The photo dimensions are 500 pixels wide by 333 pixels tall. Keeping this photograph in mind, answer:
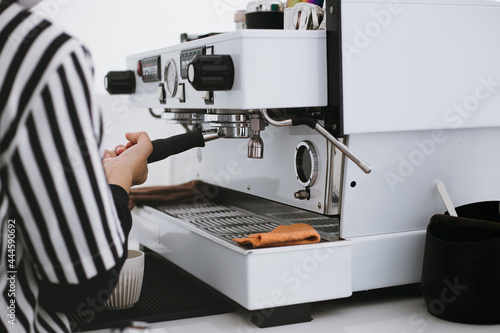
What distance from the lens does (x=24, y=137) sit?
1.72 ft

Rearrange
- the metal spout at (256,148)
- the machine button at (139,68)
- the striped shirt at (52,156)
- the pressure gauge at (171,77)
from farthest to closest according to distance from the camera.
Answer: the machine button at (139,68) < the pressure gauge at (171,77) < the metal spout at (256,148) < the striped shirt at (52,156)

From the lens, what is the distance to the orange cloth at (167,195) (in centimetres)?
127

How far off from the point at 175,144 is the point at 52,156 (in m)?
0.37

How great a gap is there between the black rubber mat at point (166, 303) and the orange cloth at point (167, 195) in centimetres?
21

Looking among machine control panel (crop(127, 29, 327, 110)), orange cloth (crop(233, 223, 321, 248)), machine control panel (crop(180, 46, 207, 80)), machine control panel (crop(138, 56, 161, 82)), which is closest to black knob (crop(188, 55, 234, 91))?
machine control panel (crop(127, 29, 327, 110))

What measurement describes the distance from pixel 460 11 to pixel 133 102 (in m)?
0.71

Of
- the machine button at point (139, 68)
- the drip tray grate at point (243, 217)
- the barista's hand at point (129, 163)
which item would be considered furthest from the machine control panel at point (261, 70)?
the machine button at point (139, 68)

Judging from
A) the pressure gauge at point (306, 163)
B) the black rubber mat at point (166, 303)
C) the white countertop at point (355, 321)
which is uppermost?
the pressure gauge at point (306, 163)

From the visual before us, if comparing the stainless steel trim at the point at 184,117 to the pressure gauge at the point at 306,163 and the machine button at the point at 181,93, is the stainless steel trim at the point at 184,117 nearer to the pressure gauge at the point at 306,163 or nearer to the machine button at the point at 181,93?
the machine button at the point at 181,93

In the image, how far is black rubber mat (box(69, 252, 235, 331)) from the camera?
0.85 metres

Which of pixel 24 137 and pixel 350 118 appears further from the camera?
pixel 350 118

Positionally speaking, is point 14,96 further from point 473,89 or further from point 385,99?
point 473,89

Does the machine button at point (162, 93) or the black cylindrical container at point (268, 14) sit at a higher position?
the black cylindrical container at point (268, 14)

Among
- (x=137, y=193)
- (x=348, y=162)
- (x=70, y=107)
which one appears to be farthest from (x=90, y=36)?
(x=70, y=107)
